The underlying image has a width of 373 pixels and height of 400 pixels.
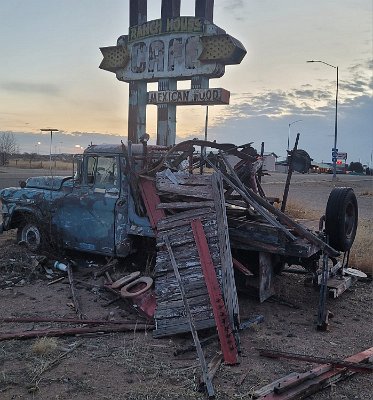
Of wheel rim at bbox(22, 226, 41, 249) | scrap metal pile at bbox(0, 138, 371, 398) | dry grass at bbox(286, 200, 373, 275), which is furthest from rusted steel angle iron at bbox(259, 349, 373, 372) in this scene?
wheel rim at bbox(22, 226, 41, 249)

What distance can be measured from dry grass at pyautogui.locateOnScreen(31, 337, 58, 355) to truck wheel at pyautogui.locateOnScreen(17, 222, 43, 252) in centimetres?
361

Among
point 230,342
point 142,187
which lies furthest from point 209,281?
point 142,187

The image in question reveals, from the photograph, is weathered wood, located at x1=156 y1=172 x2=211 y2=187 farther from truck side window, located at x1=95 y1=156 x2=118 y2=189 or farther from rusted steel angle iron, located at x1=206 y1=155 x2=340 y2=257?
truck side window, located at x1=95 y1=156 x2=118 y2=189

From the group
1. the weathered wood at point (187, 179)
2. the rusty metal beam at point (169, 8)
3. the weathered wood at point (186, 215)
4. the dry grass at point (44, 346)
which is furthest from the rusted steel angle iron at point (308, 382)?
the rusty metal beam at point (169, 8)

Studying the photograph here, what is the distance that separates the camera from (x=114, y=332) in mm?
5590

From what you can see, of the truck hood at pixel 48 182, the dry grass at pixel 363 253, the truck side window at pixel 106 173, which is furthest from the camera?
the dry grass at pixel 363 253

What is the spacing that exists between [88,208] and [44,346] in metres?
3.12

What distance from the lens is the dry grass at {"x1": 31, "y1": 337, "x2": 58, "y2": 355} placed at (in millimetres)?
4879

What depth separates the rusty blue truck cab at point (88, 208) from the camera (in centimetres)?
739

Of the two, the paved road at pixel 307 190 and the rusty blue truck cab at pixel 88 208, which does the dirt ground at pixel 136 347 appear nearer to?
the rusty blue truck cab at pixel 88 208

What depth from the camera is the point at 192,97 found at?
14.9 metres

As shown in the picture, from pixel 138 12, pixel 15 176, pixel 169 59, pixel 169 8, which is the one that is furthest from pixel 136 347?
pixel 15 176

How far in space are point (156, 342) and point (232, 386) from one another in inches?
51.3

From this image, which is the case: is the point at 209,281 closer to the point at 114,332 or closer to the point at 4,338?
the point at 114,332
